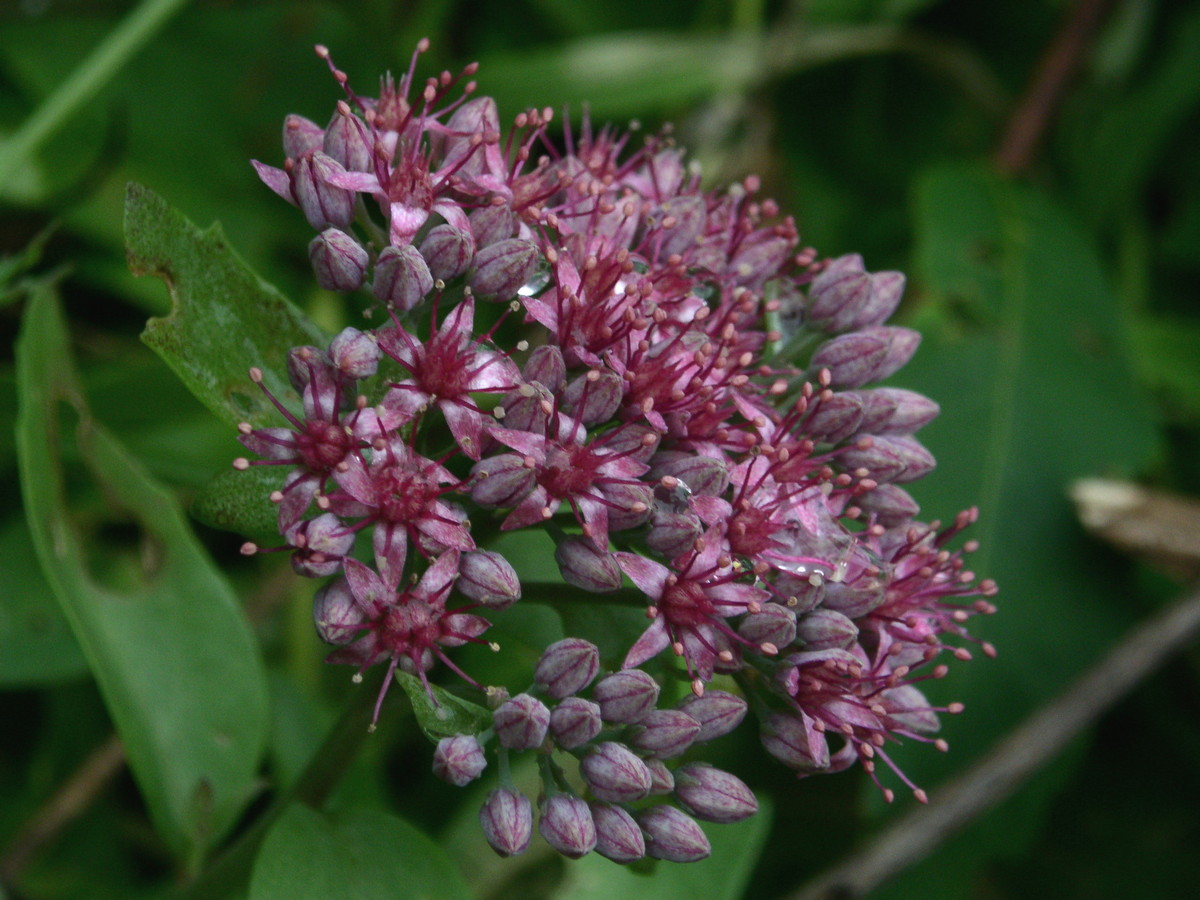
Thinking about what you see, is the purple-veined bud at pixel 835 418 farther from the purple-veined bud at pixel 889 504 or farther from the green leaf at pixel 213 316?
the green leaf at pixel 213 316

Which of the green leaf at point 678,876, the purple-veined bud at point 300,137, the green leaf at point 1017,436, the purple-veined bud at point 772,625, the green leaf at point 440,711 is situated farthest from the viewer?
the green leaf at point 1017,436

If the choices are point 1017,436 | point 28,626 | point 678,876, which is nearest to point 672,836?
point 678,876

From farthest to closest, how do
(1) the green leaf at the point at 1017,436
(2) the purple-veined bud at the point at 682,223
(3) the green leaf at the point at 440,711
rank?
(1) the green leaf at the point at 1017,436 → (2) the purple-veined bud at the point at 682,223 → (3) the green leaf at the point at 440,711

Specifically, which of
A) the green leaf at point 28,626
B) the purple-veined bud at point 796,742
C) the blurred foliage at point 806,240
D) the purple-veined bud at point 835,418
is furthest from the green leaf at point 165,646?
the purple-veined bud at point 835,418

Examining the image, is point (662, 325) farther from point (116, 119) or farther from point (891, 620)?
point (116, 119)

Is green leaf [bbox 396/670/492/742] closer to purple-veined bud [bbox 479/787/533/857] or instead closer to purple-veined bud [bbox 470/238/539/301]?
purple-veined bud [bbox 479/787/533/857]

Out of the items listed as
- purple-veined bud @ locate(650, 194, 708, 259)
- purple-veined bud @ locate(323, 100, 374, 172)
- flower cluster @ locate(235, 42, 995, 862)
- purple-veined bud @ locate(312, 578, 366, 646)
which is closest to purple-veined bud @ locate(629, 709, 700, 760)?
flower cluster @ locate(235, 42, 995, 862)

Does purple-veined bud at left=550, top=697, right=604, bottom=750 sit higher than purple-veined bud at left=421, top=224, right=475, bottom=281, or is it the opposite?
purple-veined bud at left=421, top=224, right=475, bottom=281
